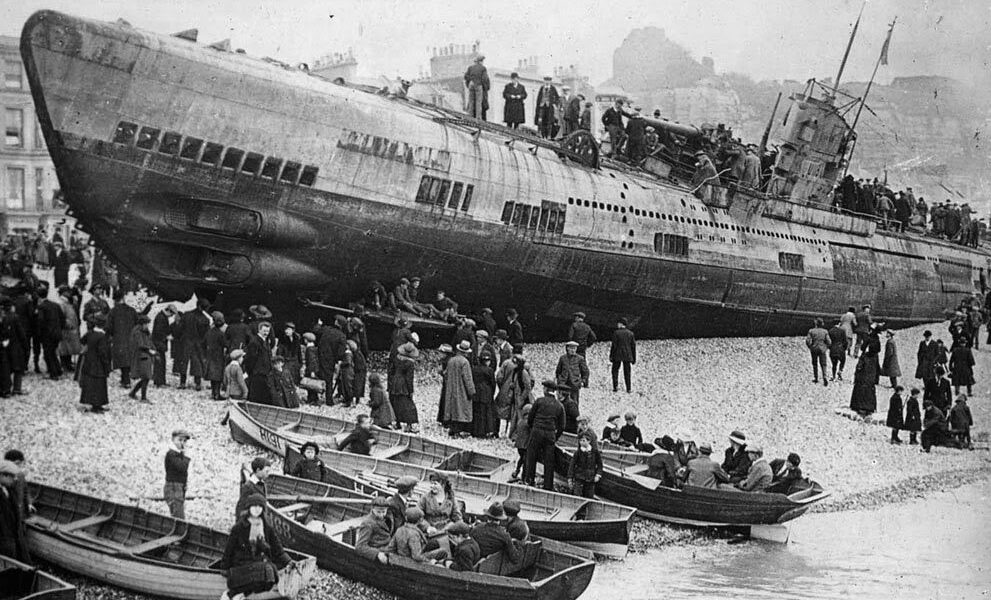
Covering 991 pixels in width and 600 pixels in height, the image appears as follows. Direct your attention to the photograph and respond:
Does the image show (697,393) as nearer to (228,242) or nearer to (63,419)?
(228,242)

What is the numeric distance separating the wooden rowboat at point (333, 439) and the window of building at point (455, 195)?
7246 mm

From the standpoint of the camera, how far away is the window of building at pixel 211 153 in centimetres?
1828

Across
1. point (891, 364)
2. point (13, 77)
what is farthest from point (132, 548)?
point (891, 364)

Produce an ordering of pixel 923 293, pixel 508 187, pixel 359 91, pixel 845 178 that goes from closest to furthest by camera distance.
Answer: pixel 359 91 < pixel 508 187 < pixel 845 178 < pixel 923 293

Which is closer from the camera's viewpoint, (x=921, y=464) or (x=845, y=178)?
(x=921, y=464)

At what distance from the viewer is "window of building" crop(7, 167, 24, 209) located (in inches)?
682

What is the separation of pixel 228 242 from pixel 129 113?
3.10m

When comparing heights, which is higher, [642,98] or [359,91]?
[642,98]

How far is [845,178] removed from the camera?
34.4 metres

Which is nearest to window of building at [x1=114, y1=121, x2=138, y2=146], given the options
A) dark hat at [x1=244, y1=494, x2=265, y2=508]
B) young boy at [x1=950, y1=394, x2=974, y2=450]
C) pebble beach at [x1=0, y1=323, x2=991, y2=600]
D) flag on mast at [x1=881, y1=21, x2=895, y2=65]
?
pebble beach at [x1=0, y1=323, x2=991, y2=600]

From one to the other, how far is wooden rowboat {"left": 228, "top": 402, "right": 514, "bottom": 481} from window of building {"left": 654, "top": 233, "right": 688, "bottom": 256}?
13217 mm

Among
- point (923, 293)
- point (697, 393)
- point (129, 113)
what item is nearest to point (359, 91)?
point (129, 113)

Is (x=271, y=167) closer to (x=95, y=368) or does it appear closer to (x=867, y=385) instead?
(x=95, y=368)

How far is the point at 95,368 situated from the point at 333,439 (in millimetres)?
3848
